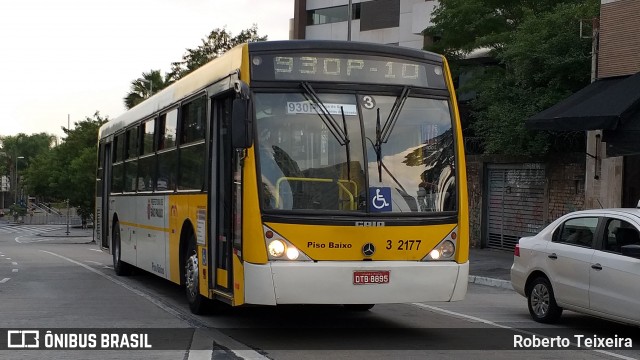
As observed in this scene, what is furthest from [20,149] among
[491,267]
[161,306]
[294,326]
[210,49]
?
[294,326]

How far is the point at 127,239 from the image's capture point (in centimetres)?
1783

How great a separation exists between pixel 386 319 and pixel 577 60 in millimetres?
12941

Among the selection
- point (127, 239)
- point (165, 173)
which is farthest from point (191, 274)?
point (127, 239)

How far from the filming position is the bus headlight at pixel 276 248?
9242 millimetres

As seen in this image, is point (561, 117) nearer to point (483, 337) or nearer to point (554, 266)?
point (554, 266)

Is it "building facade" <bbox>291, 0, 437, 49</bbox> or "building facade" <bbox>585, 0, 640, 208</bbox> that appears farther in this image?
"building facade" <bbox>291, 0, 437, 49</bbox>

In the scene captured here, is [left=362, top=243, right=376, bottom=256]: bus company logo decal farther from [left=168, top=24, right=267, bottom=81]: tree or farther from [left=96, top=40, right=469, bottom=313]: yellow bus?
[left=168, top=24, right=267, bottom=81]: tree

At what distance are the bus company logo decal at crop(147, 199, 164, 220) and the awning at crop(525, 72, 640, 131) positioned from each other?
9.18 metres

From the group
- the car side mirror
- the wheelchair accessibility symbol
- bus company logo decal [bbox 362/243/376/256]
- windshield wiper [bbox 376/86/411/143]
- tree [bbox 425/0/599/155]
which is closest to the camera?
bus company logo decal [bbox 362/243/376/256]

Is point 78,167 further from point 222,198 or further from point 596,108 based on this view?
point 222,198

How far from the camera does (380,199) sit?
9.52 meters

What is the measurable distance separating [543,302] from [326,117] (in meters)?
4.59

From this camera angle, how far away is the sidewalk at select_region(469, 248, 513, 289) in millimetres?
19219

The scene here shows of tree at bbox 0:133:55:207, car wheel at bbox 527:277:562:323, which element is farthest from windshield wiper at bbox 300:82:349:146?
tree at bbox 0:133:55:207
